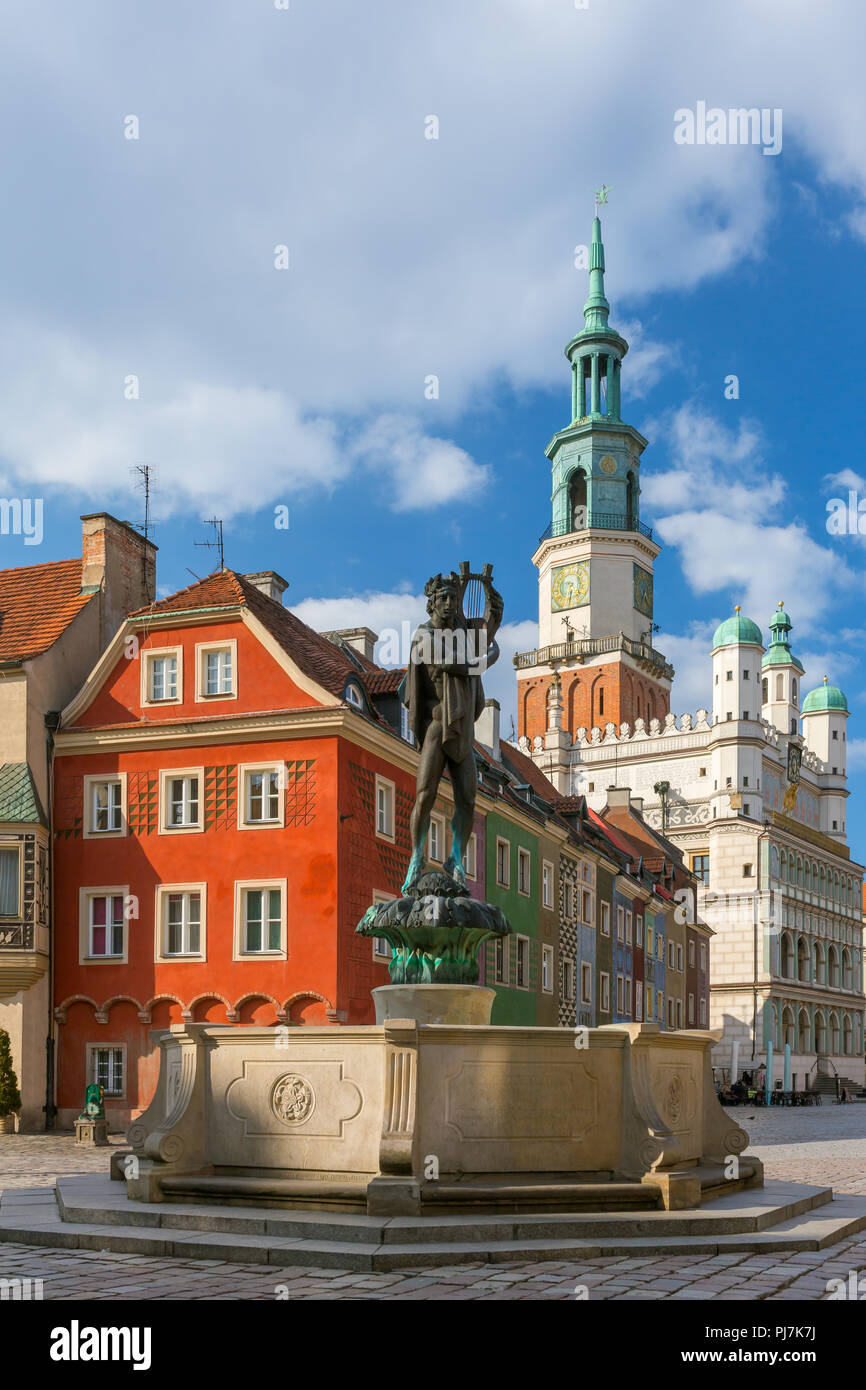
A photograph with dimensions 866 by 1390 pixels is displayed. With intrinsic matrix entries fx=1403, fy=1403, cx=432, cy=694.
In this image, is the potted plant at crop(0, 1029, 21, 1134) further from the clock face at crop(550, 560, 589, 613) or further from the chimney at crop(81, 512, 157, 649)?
the clock face at crop(550, 560, 589, 613)

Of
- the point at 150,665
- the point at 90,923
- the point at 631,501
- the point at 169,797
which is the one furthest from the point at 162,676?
the point at 631,501

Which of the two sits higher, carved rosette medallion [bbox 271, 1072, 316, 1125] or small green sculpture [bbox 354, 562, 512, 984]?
small green sculpture [bbox 354, 562, 512, 984]

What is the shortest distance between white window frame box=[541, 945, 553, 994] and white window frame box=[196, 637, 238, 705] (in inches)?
602

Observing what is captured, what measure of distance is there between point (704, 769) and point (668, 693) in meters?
11.6

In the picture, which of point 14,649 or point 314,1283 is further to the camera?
point 14,649

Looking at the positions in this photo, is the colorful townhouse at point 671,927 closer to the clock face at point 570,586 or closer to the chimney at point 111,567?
the clock face at point 570,586

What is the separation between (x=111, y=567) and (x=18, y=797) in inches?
244

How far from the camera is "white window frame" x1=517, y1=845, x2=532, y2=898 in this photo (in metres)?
38.8

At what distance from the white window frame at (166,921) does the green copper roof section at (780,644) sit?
7174 centimetres

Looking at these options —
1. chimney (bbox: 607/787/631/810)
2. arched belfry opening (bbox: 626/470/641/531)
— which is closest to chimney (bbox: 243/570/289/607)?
chimney (bbox: 607/787/631/810)

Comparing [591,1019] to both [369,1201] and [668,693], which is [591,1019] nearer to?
[369,1201]

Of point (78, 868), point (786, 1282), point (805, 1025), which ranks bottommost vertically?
point (805, 1025)
